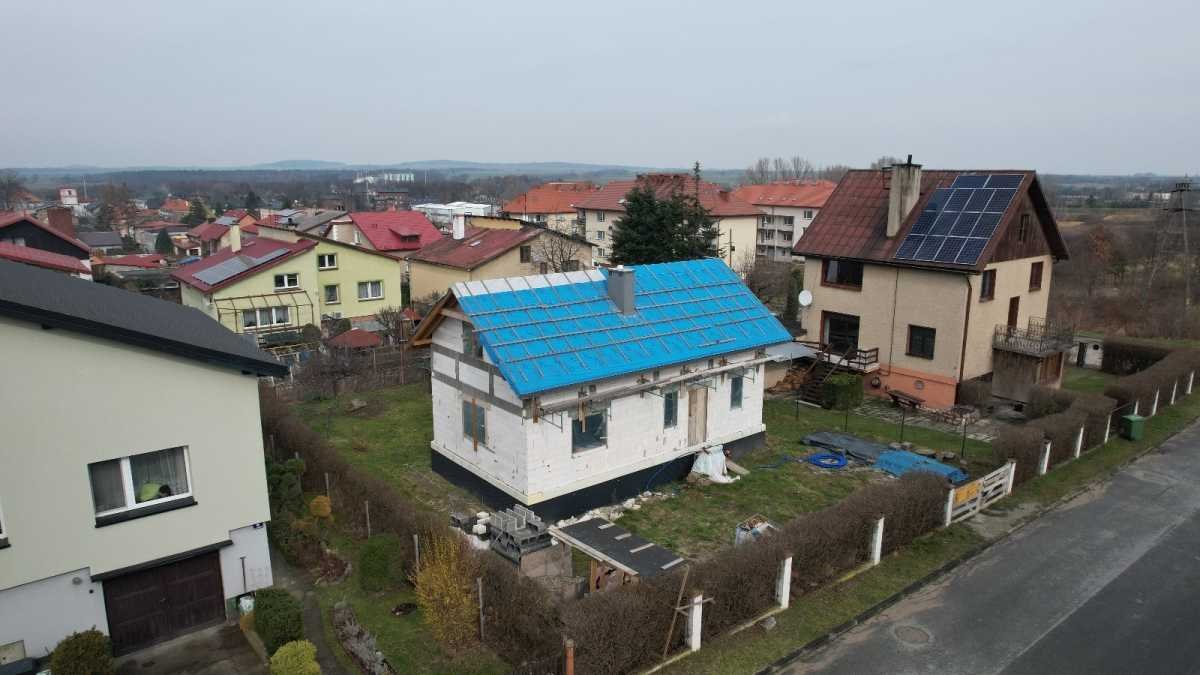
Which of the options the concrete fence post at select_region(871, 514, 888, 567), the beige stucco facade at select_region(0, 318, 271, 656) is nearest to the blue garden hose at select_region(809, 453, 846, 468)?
the concrete fence post at select_region(871, 514, 888, 567)

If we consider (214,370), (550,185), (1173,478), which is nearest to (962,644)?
(1173,478)

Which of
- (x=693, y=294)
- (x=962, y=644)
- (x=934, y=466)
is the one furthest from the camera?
(x=693, y=294)

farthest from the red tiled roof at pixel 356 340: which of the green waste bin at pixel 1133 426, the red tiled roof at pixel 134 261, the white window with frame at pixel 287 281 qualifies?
the red tiled roof at pixel 134 261

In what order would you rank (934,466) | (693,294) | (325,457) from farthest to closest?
1. (693,294)
2. (934,466)
3. (325,457)

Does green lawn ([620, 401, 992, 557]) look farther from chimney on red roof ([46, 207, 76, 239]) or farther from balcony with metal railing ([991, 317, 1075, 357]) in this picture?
chimney on red roof ([46, 207, 76, 239])

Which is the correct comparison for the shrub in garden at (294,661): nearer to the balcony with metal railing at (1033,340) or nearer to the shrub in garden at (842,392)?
the shrub in garden at (842,392)

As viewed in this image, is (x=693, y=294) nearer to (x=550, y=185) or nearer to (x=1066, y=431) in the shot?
(x=1066, y=431)
